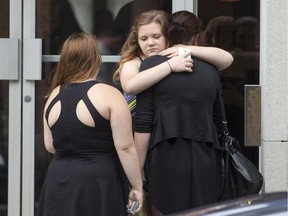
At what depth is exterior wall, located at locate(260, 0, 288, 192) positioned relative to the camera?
631cm

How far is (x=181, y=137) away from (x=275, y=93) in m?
1.54

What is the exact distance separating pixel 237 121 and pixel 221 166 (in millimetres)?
2310

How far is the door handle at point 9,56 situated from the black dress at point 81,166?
2105 millimetres

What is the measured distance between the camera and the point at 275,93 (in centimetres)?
633

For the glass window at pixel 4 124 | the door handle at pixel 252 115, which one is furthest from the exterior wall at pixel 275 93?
the glass window at pixel 4 124

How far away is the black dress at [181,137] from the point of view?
5.06 metres

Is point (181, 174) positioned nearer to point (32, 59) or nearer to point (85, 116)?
point (85, 116)

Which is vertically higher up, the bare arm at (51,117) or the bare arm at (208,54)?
the bare arm at (208,54)

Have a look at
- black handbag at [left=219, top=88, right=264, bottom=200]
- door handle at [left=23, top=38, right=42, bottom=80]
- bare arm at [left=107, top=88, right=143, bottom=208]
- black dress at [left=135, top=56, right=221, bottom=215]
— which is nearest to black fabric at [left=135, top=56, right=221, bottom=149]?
black dress at [left=135, top=56, right=221, bottom=215]

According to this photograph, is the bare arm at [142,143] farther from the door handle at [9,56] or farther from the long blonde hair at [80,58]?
the door handle at [9,56]

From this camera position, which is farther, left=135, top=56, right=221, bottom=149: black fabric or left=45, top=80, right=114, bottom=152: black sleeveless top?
left=135, top=56, right=221, bottom=149: black fabric

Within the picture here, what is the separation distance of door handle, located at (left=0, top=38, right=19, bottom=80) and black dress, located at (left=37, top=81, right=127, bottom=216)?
2105 millimetres

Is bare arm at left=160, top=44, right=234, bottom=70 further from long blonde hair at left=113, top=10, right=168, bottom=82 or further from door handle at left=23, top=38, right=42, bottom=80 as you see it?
door handle at left=23, top=38, right=42, bottom=80

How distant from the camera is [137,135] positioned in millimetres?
5172
